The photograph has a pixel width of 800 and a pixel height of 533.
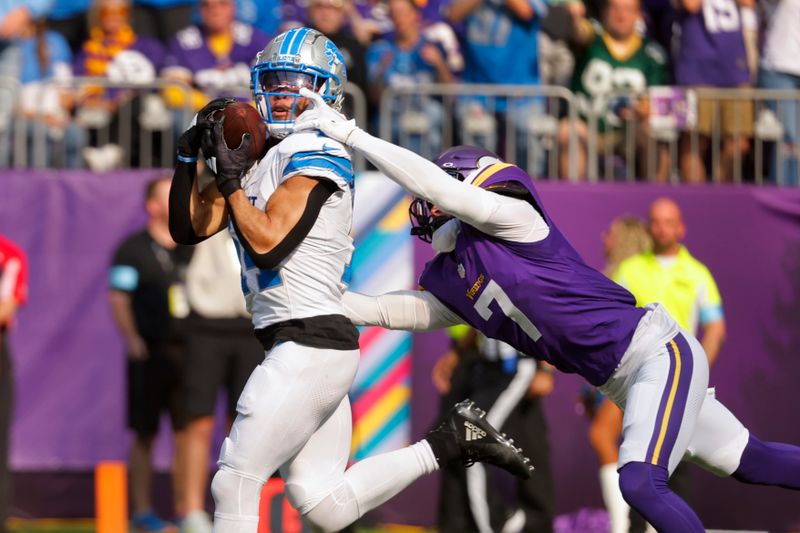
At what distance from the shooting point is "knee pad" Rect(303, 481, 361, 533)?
5.09 m

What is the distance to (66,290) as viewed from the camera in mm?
8852

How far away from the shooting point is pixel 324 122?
4906mm

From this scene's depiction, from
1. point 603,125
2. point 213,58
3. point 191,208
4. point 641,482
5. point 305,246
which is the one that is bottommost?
point 641,482

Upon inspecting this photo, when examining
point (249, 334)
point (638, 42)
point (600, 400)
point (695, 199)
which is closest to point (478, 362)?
point (600, 400)

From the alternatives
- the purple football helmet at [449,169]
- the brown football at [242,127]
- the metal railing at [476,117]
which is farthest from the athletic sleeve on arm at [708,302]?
the brown football at [242,127]

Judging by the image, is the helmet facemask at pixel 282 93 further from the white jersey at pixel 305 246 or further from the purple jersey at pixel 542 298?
the purple jersey at pixel 542 298

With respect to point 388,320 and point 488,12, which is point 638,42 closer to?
point 488,12

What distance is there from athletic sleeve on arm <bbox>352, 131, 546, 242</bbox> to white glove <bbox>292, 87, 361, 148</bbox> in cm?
3

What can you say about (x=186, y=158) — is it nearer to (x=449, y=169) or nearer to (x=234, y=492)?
(x=449, y=169)

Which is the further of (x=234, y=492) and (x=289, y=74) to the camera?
(x=289, y=74)

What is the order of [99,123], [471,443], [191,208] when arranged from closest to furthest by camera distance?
[191,208]
[471,443]
[99,123]

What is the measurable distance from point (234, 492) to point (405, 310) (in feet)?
3.28

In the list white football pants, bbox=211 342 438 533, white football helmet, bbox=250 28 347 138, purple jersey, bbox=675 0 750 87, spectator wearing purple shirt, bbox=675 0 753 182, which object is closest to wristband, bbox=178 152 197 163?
white football helmet, bbox=250 28 347 138

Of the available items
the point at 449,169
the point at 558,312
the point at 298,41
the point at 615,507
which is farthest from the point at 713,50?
the point at 298,41
